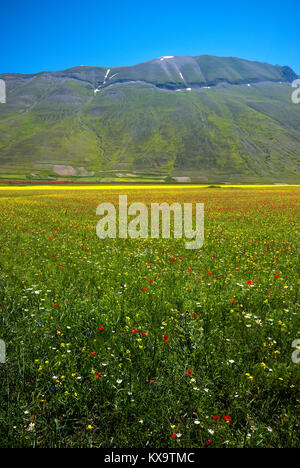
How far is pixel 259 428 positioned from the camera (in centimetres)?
328

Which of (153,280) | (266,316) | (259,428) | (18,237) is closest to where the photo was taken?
(259,428)

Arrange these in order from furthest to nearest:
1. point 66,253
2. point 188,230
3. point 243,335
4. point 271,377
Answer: point 188,230 → point 66,253 → point 243,335 → point 271,377

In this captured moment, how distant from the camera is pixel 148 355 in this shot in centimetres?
454

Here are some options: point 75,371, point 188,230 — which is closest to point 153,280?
point 75,371

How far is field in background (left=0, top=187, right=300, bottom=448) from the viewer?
3.32m

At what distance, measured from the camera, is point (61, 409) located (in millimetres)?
3613

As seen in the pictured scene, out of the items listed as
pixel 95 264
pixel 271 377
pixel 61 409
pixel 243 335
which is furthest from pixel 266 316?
pixel 95 264

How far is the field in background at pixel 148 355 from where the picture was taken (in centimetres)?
332
